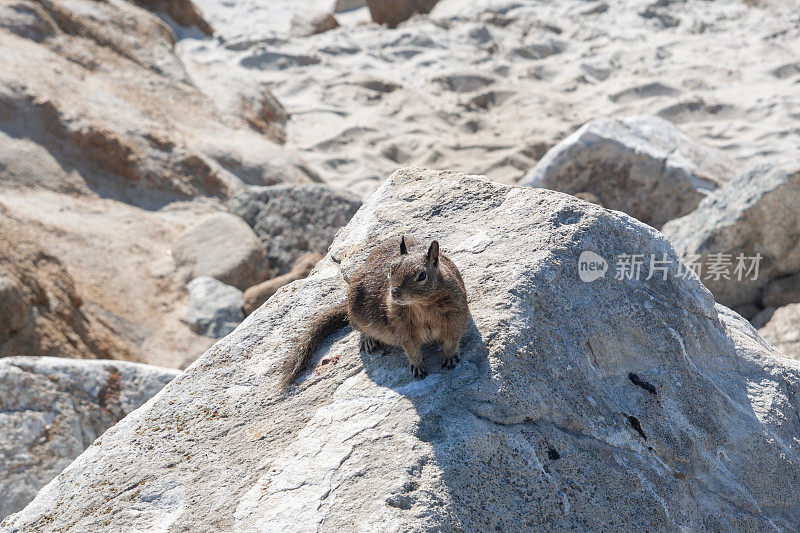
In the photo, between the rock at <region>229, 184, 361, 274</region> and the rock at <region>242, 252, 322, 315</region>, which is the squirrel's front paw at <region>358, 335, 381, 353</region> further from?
the rock at <region>229, 184, 361, 274</region>

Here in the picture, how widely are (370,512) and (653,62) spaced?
10242 mm

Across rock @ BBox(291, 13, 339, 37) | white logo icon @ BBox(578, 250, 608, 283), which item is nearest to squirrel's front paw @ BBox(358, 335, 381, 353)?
white logo icon @ BBox(578, 250, 608, 283)

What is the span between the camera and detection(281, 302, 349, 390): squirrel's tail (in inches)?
114

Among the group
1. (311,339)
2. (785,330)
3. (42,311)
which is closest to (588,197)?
(785,330)

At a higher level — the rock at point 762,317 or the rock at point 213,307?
the rock at point 762,317

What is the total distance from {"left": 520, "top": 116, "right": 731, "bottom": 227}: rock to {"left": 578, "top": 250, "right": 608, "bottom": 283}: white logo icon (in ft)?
14.6

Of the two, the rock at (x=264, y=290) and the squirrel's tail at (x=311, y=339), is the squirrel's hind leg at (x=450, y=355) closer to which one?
the squirrel's tail at (x=311, y=339)

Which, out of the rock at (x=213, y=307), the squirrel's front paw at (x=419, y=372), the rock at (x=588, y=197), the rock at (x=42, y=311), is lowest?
the rock at (x=213, y=307)

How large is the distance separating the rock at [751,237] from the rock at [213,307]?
3.94m

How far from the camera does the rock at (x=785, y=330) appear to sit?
5332mm

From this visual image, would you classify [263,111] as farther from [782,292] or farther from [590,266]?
[590,266]

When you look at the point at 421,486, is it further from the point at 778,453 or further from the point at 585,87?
the point at 585,87

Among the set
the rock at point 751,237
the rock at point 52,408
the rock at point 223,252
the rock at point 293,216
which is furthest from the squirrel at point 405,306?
the rock at point 293,216

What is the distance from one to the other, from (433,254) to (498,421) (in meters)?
0.65
